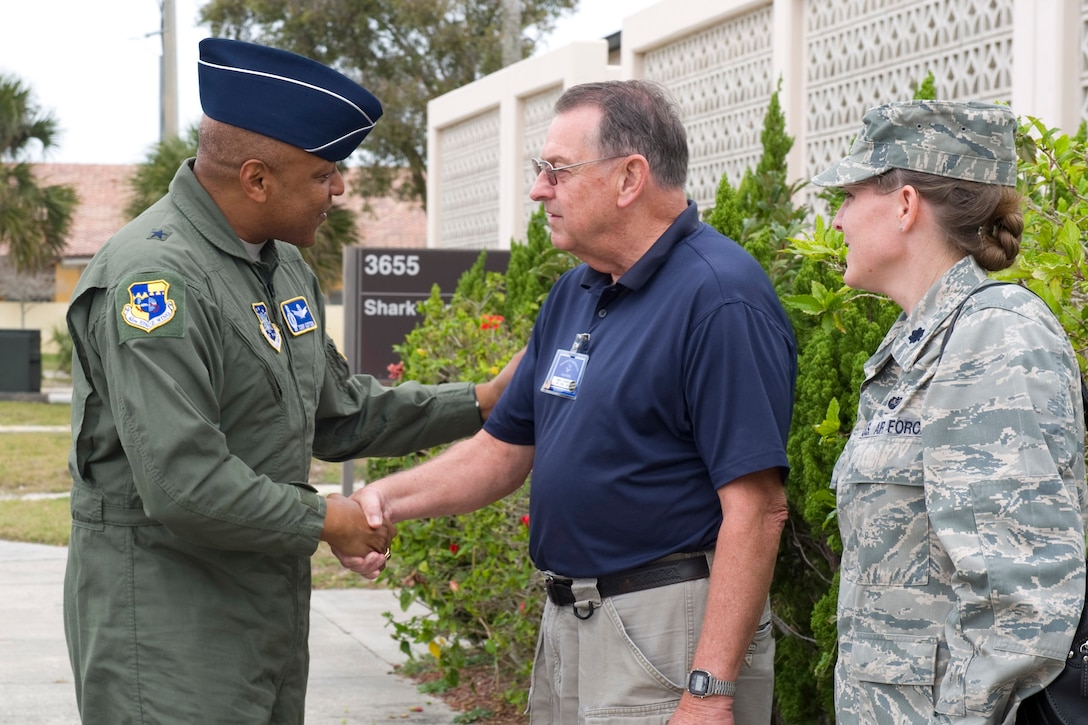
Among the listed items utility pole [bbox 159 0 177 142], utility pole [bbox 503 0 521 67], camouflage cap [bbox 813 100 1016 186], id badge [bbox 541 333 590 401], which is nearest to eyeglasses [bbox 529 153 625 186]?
id badge [bbox 541 333 590 401]

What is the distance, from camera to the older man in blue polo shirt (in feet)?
8.39

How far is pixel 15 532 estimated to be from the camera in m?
10.4

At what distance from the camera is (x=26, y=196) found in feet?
77.2

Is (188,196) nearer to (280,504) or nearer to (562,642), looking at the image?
(280,504)

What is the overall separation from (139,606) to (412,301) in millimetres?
5976

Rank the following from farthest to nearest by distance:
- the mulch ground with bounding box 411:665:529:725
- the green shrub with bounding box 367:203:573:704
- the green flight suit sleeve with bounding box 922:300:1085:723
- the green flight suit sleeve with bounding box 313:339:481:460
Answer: the mulch ground with bounding box 411:665:529:725 → the green shrub with bounding box 367:203:573:704 → the green flight suit sleeve with bounding box 313:339:481:460 → the green flight suit sleeve with bounding box 922:300:1085:723

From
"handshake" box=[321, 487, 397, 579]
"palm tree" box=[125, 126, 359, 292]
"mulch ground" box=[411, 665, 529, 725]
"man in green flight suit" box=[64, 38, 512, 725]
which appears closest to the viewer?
"man in green flight suit" box=[64, 38, 512, 725]

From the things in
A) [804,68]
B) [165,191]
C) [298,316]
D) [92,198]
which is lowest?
[298,316]

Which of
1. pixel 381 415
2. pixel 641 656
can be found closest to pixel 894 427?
pixel 641 656

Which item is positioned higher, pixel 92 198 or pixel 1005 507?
pixel 92 198

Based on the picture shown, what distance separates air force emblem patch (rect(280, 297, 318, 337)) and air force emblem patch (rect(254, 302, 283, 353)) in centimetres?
7

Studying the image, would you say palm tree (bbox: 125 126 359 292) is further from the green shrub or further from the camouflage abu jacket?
the camouflage abu jacket

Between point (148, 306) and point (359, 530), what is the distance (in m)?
0.74

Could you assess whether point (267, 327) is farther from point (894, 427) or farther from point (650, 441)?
point (894, 427)
